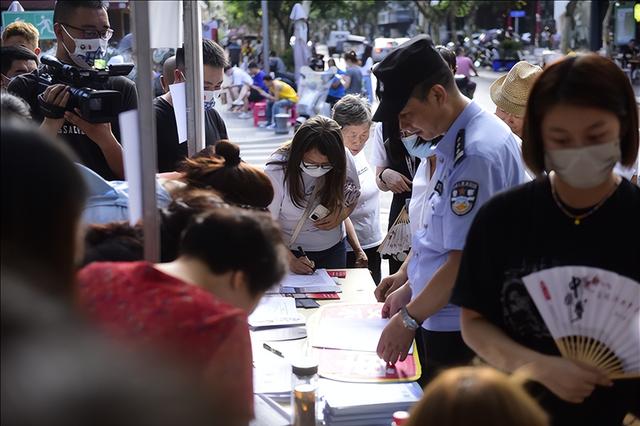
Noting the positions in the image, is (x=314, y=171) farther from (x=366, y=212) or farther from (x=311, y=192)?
(x=366, y=212)

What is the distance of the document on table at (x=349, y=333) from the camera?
284 centimetres

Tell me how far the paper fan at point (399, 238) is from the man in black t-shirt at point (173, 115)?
3.42 feet

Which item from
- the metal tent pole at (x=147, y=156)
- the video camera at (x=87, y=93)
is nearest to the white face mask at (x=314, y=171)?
the video camera at (x=87, y=93)

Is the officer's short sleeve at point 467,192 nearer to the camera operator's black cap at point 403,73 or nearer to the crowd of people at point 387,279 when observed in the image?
the crowd of people at point 387,279

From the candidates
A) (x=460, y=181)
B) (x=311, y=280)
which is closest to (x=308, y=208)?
(x=311, y=280)

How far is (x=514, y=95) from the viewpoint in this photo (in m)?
3.58

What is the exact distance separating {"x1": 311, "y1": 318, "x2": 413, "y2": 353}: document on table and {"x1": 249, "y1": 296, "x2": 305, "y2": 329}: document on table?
6.3 inches

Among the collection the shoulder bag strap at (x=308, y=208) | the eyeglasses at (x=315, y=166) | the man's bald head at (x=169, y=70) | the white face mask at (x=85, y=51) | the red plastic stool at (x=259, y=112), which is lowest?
the red plastic stool at (x=259, y=112)

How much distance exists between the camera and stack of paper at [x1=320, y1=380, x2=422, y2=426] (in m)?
2.31

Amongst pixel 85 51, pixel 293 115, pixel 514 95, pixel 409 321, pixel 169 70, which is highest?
pixel 85 51

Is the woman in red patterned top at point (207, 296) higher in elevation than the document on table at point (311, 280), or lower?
higher

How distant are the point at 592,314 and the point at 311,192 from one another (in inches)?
86.7

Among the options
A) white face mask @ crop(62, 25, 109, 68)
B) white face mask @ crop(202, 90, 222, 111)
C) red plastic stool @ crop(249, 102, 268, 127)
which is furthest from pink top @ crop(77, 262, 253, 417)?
red plastic stool @ crop(249, 102, 268, 127)

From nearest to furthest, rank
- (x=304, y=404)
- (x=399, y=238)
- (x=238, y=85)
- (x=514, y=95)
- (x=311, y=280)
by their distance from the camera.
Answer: (x=304, y=404), (x=514, y=95), (x=311, y=280), (x=399, y=238), (x=238, y=85)
